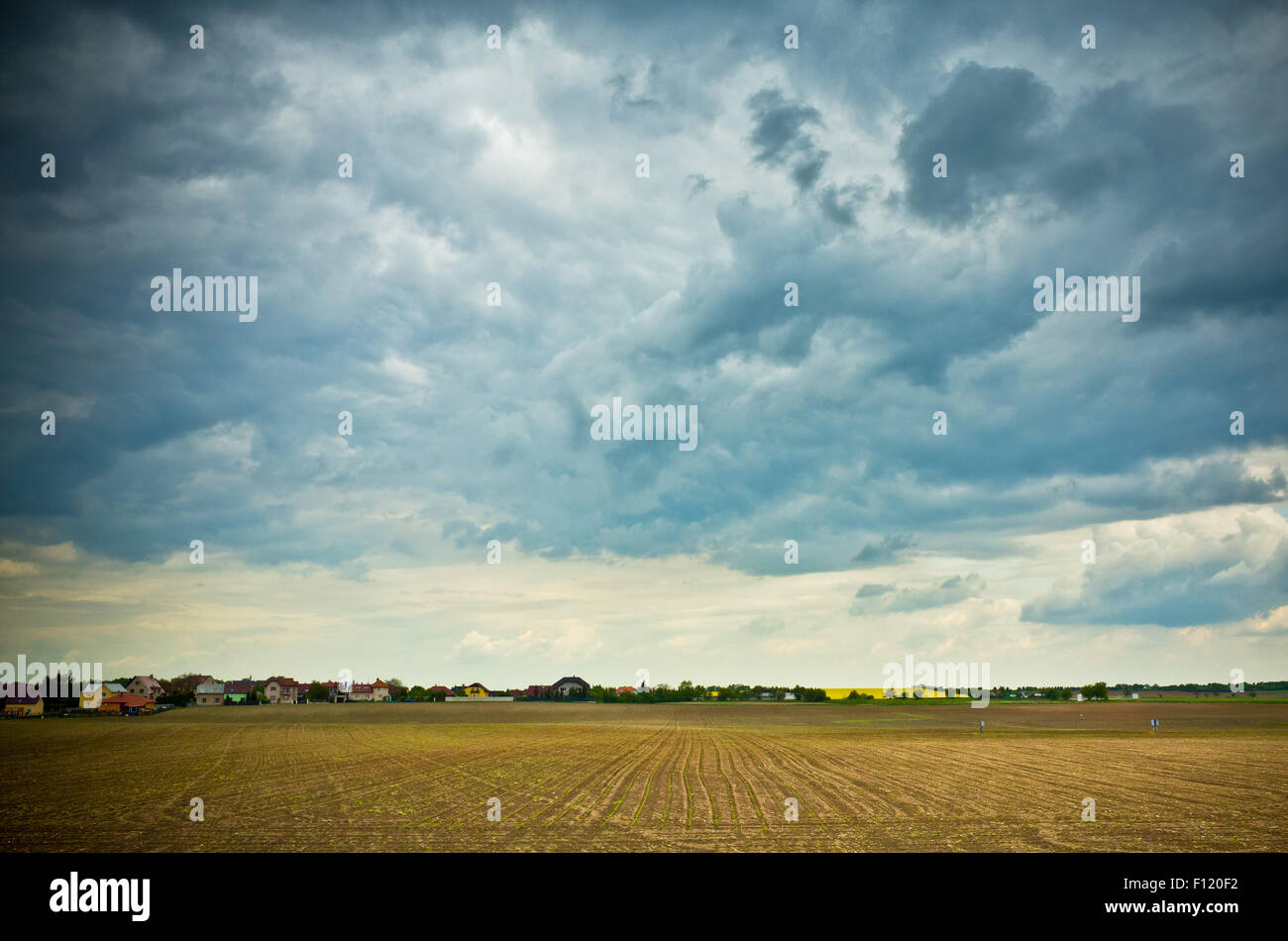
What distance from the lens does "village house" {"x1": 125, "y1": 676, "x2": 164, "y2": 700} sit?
164 metres

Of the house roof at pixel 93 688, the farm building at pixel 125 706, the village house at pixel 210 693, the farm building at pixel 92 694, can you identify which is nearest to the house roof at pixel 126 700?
the farm building at pixel 125 706

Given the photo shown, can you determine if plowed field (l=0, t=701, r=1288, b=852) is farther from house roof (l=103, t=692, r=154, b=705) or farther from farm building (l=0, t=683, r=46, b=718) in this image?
house roof (l=103, t=692, r=154, b=705)

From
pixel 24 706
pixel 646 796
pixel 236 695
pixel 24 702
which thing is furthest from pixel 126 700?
pixel 646 796

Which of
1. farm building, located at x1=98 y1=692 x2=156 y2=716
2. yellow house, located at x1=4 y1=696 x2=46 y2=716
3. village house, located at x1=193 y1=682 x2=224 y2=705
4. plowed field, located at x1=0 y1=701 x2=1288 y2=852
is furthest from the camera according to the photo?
village house, located at x1=193 y1=682 x2=224 y2=705

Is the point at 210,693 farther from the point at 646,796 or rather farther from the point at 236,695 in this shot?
the point at 646,796

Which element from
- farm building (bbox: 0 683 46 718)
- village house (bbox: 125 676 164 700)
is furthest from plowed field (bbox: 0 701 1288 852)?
village house (bbox: 125 676 164 700)

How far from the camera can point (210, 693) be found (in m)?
184

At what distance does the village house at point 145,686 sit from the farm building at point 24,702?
46.2m

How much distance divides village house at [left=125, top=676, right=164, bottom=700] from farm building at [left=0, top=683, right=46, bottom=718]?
46.2 meters

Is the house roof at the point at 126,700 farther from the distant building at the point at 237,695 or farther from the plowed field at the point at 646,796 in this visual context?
the plowed field at the point at 646,796

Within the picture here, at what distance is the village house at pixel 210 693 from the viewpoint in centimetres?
17455

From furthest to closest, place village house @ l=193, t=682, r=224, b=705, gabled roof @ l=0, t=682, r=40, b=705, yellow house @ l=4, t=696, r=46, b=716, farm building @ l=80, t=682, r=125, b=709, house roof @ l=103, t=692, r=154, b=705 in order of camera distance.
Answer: village house @ l=193, t=682, r=224, b=705 → house roof @ l=103, t=692, r=154, b=705 → farm building @ l=80, t=682, r=125, b=709 → gabled roof @ l=0, t=682, r=40, b=705 → yellow house @ l=4, t=696, r=46, b=716

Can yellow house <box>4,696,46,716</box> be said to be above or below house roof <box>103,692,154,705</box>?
above
